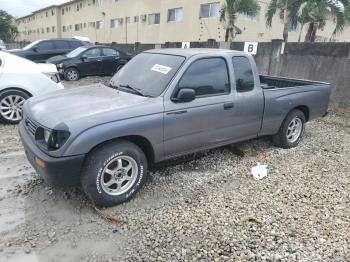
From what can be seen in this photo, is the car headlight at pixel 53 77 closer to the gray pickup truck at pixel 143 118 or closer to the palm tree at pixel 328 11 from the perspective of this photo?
the gray pickup truck at pixel 143 118

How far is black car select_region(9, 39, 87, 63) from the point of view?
13547 millimetres

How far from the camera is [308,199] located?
12.9 feet

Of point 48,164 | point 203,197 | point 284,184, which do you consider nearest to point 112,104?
point 48,164

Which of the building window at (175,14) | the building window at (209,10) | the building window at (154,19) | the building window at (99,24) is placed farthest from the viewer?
the building window at (99,24)

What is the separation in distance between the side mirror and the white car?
375 cm

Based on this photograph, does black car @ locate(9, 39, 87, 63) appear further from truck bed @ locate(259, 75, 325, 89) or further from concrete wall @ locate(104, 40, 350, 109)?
truck bed @ locate(259, 75, 325, 89)

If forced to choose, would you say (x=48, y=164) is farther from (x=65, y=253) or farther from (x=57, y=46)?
(x=57, y=46)

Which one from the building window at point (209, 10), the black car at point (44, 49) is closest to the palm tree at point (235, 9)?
the building window at point (209, 10)

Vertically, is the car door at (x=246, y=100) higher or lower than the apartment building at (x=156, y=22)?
lower

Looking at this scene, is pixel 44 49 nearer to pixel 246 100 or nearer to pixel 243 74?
pixel 243 74

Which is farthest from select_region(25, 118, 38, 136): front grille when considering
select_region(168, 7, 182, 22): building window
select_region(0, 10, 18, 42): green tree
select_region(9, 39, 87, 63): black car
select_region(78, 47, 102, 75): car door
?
select_region(0, 10, 18, 42): green tree

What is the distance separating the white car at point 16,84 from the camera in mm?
6277

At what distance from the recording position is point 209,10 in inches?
781

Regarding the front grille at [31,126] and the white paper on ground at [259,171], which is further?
the white paper on ground at [259,171]
